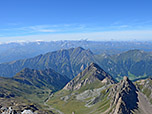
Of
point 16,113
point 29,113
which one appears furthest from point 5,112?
point 29,113

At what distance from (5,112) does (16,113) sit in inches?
508

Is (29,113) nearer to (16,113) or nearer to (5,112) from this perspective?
(16,113)

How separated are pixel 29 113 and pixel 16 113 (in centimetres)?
1408

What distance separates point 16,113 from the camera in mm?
139625

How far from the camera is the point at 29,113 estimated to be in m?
136

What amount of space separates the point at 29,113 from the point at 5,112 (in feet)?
88.4

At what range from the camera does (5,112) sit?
470 ft
